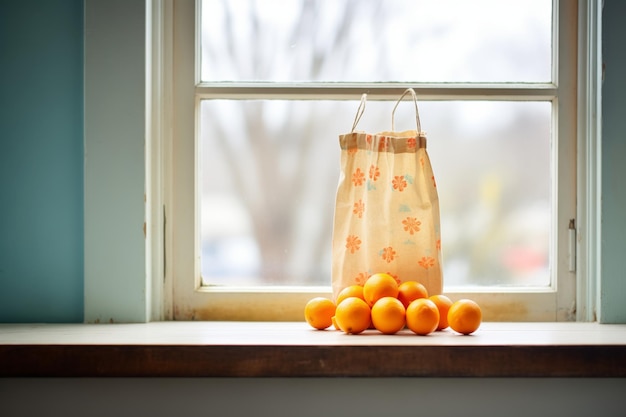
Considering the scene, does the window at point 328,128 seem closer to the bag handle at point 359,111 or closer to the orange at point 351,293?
the bag handle at point 359,111

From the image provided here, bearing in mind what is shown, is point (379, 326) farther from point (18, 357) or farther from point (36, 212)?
point (36, 212)

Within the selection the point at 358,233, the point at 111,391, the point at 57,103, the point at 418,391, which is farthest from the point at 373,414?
the point at 57,103

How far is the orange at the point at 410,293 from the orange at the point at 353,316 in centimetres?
8

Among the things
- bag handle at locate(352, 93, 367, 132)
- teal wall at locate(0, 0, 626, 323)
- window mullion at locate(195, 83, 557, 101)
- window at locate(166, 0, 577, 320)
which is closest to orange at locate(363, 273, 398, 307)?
window at locate(166, 0, 577, 320)

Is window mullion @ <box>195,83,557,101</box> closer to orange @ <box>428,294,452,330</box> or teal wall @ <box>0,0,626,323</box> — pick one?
teal wall @ <box>0,0,626,323</box>

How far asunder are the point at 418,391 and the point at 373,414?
10 centimetres

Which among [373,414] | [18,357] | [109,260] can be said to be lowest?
[373,414]

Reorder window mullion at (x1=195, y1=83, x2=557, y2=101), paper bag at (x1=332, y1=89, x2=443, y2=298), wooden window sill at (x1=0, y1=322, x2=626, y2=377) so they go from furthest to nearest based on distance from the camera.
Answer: window mullion at (x1=195, y1=83, x2=557, y2=101), paper bag at (x1=332, y1=89, x2=443, y2=298), wooden window sill at (x1=0, y1=322, x2=626, y2=377)

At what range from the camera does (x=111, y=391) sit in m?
1.24

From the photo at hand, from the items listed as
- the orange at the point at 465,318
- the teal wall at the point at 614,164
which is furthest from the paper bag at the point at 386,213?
the teal wall at the point at 614,164

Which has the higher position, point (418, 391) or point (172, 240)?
point (172, 240)

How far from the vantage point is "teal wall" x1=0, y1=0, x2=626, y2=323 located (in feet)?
5.00

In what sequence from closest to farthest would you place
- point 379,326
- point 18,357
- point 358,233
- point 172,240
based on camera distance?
point 18,357 < point 379,326 < point 358,233 < point 172,240

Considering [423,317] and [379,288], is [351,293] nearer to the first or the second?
[379,288]
